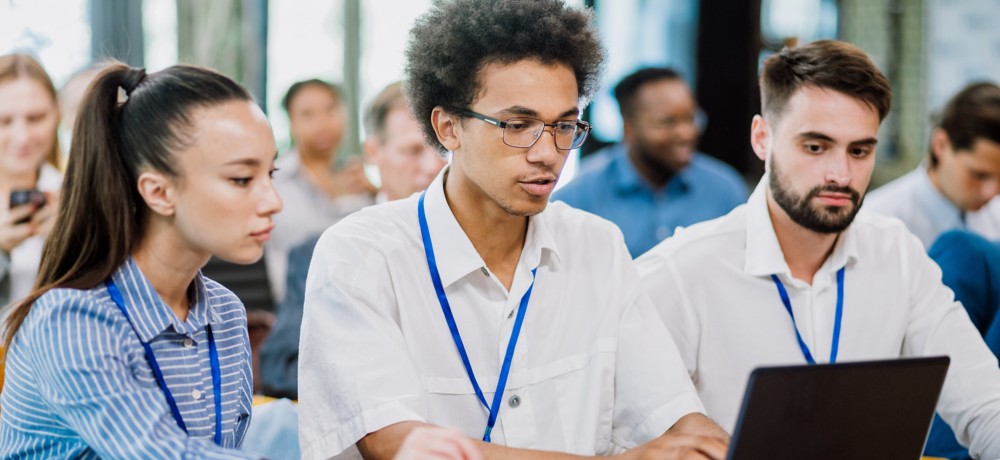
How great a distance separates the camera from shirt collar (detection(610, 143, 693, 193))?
194 inches

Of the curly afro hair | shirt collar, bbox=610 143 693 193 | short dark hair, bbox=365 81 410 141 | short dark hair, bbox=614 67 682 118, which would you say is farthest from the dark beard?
short dark hair, bbox=614 67 682 118

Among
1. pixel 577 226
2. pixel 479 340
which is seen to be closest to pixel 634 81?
pixel 577 226

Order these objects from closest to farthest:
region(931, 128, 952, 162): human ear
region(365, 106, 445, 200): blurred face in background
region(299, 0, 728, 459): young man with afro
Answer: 1. region(299, 0, 728, 459): young man with afro
2. region(365, 106, 445, 200): blurred face in background
3. region(931, 128, 952, 162): human ear

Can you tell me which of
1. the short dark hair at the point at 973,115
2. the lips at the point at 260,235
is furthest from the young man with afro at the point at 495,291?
the short dark hair at the point at 973,115

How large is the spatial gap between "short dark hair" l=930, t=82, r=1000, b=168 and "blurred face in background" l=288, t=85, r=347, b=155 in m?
2.84

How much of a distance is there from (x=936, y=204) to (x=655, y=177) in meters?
1.25

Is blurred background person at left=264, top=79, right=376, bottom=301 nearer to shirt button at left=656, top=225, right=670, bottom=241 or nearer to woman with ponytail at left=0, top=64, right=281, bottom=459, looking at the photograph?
shirt button at left=656, top=225, right=670, bottom=241

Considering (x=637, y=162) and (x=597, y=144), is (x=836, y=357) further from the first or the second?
(x=597, y=144)

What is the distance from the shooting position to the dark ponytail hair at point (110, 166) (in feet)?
5.37

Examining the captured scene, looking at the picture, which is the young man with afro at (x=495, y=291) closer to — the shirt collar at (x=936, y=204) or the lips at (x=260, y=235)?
the lips at (x=260, y=235)

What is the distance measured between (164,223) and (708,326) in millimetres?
1146

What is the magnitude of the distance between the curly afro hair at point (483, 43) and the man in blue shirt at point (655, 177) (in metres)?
2.76

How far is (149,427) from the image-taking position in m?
1.48

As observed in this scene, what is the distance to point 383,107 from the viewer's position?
4.01 m
